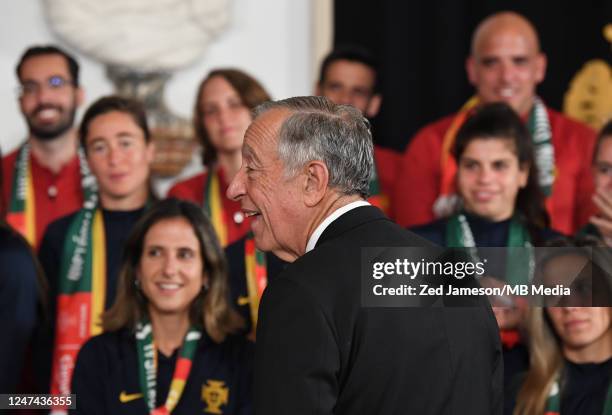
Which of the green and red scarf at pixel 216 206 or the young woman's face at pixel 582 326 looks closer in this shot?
the young woman's face at pixel 582 326

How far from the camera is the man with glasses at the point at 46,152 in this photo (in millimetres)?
4277

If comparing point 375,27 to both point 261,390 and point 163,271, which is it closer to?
point 163,271

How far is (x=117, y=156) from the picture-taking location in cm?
392

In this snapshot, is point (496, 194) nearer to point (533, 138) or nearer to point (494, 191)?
point (494, 191)

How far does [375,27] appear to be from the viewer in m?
5.55

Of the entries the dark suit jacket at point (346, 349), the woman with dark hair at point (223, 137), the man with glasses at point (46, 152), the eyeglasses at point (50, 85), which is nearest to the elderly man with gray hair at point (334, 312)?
the dark suit jacket at point (346, 349)

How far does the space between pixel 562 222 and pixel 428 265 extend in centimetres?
232

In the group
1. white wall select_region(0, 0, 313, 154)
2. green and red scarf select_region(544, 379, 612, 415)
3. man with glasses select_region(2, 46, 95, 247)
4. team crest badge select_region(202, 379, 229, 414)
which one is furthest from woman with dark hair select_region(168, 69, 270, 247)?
green and red scarf select_region(544, 379, 612, 415)

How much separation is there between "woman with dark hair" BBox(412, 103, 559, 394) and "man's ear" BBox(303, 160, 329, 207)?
5.71 ft

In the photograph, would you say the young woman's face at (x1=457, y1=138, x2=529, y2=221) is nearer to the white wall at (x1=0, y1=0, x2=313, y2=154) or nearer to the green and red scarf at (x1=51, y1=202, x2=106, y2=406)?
the green and red scarf at (x1=51, y1=202, x2=106, y2=406)

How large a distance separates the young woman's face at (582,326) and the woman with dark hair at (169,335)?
96cm

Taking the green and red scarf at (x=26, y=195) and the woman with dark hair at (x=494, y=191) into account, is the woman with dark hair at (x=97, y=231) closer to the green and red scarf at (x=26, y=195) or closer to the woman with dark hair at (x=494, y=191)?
the green and red scarf at (x=26, y=195)

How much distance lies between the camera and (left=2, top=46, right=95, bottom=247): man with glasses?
168 inches

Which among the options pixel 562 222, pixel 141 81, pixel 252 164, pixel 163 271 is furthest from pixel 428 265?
pixel 141 81
